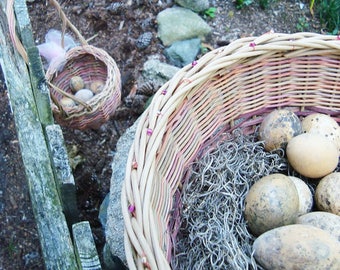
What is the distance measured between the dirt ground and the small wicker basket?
18 centimetres

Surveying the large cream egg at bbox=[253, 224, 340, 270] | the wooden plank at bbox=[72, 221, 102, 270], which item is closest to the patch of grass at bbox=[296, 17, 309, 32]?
the large cream egg at bbox=[253, 224, 340, 270]

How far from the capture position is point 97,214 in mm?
2352

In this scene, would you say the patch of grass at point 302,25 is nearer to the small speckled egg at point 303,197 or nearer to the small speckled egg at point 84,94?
the small speckled egg at point 84,94

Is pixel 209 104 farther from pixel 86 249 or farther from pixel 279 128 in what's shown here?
pixel 86 249

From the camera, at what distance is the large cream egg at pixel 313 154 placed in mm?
1634

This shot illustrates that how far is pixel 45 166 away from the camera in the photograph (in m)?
1.56

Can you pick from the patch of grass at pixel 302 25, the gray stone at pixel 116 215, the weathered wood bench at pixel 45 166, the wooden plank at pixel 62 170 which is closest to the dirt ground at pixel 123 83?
the patch of grass at pixel 302 25

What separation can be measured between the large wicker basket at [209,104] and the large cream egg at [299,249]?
29 centimetres

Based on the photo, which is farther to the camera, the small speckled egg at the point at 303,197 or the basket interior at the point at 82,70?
the basket interior at the point at 82,70

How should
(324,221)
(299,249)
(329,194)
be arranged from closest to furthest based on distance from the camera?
(299,249) → (324,221) → (329,194)

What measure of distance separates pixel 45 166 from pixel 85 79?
1.29m

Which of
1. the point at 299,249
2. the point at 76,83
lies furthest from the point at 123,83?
the point at 299,249

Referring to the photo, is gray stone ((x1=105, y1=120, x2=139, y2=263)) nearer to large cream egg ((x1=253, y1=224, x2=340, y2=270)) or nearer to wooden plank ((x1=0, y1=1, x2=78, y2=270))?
wooden plank ((x1=0, y1=1, x2=78, y2=270))

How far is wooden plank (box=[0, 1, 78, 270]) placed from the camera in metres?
1.42
